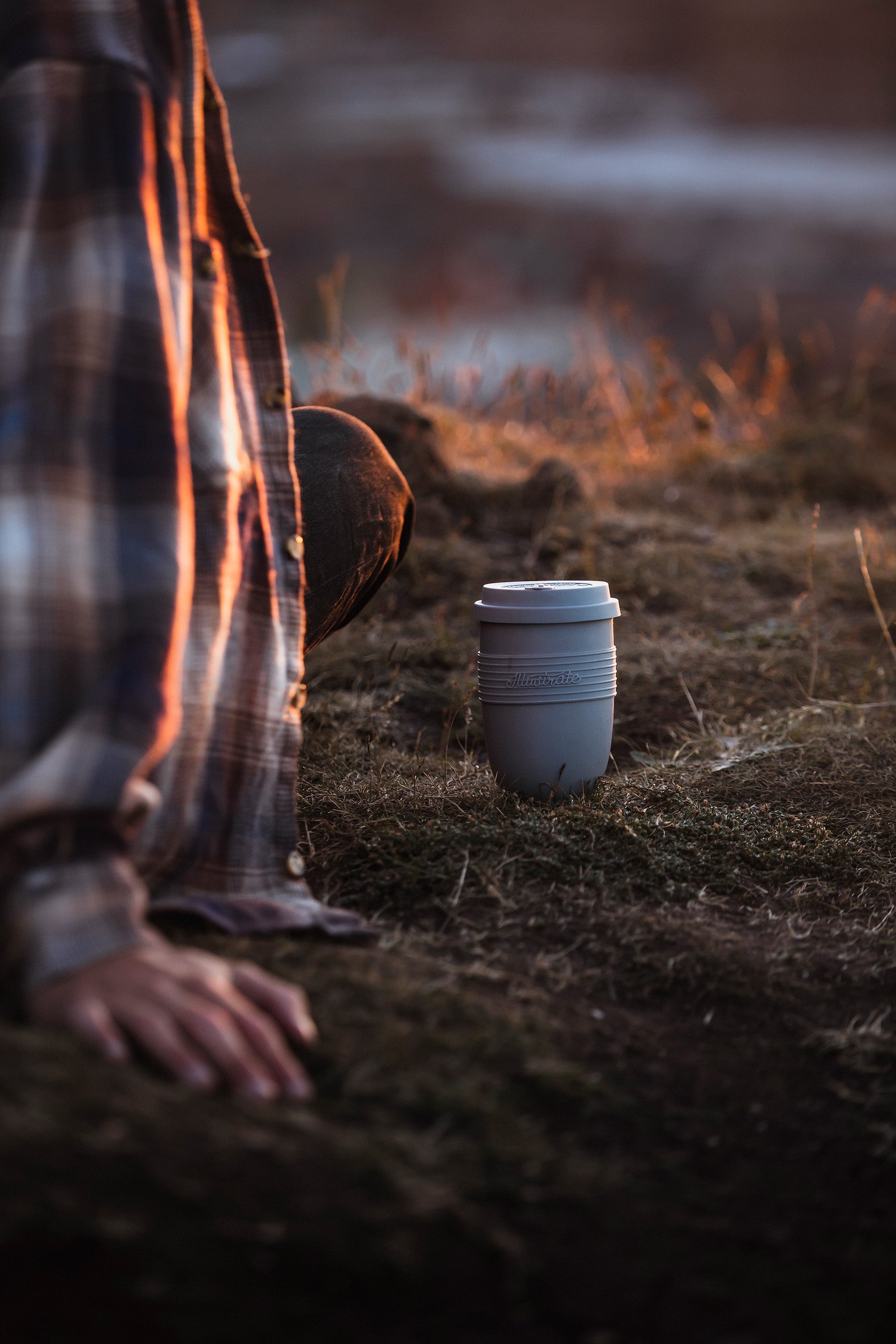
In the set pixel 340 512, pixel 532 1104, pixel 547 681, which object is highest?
pixel 340 512

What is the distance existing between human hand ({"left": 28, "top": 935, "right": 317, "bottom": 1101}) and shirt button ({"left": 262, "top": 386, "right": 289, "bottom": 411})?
82 cm

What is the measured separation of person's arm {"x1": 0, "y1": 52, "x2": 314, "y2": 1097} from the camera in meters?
0.98

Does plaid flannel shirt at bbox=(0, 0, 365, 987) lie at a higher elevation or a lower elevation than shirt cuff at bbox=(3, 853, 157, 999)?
higher

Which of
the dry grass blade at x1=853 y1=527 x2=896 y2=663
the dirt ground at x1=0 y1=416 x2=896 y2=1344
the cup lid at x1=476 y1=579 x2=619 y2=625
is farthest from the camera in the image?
the dry grass blade at x1=853 y1=527 x2=896 y2=663

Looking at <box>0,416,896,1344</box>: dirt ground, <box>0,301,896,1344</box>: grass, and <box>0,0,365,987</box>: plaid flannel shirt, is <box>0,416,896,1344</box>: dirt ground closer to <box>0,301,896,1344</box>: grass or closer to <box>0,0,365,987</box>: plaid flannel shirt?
<box>0,301,896,1344</box>: grass

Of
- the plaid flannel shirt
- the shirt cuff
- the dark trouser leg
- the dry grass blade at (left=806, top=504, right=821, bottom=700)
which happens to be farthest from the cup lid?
the shirt cuff

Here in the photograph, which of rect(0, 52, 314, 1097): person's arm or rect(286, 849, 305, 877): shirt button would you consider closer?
rect(0, 52, 314, 1097): person's arm

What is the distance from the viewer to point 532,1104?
112 centimetres

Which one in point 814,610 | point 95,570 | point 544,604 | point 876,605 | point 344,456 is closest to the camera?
point 95,570

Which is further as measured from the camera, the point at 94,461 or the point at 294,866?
the point at 294,866

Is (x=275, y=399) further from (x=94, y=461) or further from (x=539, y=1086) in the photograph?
(x=539, y=1086)

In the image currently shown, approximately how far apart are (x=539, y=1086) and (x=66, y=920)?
0.53 m

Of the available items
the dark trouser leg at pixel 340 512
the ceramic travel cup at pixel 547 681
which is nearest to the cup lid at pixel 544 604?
the ceramic travel cup at pixel 547 681

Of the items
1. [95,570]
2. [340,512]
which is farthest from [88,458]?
[340,512]
